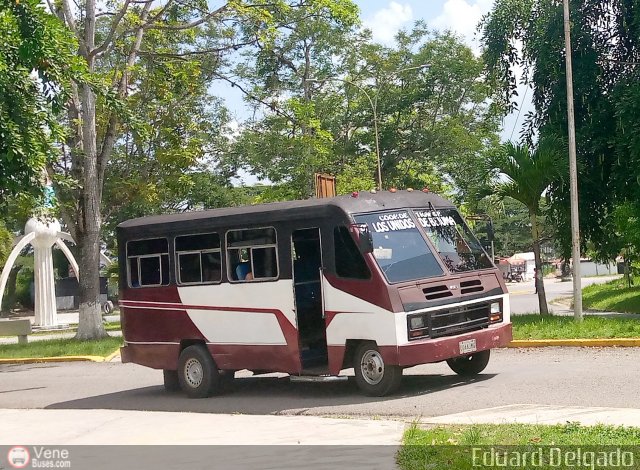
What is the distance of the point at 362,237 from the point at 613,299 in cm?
2278

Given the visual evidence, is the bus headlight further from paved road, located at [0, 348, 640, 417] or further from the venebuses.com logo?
the venebuses.com logo

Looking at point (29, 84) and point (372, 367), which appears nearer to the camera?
point (372, 367)

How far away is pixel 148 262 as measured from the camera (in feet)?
50.0

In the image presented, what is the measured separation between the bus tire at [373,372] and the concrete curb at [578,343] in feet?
15.5

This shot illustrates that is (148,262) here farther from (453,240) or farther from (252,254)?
(453,240)

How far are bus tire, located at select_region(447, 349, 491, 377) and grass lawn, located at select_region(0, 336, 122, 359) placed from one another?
1176 centimetres

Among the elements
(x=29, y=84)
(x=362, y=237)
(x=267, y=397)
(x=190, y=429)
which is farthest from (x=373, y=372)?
(x=29, y=84)

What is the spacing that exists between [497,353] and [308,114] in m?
16.3

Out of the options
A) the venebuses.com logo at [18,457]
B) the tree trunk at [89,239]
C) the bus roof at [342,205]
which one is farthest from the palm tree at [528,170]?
the venebuses.com logo at [18,457]

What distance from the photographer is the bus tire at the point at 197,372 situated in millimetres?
14305

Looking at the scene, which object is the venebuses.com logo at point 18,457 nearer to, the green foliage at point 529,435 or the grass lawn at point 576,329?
the green foliage at point 529,435

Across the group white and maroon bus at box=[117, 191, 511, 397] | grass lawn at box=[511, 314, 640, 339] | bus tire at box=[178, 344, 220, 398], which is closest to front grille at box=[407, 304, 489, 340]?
white and maroon bus at box=[117, 191, 511, 397]

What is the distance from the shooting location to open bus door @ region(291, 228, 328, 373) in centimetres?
1324

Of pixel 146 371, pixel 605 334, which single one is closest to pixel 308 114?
pixel 146 371
